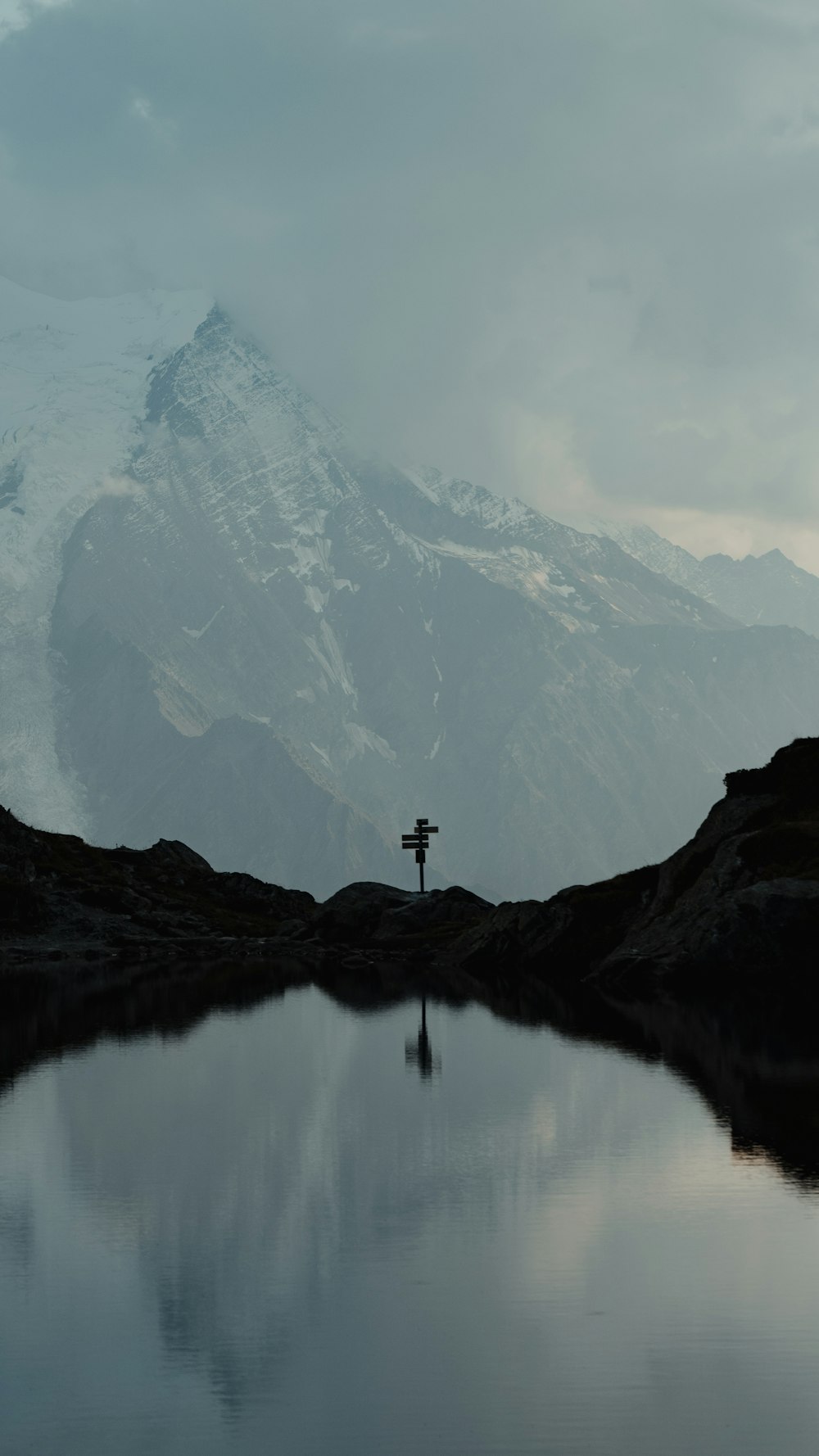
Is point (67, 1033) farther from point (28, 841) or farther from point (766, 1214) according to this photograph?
point (28, 841)

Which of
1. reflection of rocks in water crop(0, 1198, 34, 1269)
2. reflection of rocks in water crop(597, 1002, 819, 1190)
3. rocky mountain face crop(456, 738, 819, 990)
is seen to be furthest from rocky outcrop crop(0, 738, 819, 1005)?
reflection of rocks in water crop(0, 1198, 34, 1269)

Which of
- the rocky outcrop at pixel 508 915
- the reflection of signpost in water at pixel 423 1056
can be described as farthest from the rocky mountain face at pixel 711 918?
the reflection of signpost in water at pixel 423 1056

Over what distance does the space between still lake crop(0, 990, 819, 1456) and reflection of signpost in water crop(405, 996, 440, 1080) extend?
6213mm

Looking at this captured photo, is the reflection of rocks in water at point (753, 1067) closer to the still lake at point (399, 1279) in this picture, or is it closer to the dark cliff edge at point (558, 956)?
the dark cliff edge at point (558, 956)

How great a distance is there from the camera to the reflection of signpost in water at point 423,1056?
46034mm

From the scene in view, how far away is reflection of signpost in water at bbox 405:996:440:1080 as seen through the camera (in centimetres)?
4603

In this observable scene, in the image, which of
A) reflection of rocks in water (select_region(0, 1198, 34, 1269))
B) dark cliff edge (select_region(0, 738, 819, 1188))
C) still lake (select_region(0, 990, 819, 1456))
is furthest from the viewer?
dark cliff edge (select_region(0, 738, 819, 1188))

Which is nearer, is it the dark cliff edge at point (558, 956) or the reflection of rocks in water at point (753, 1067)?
the reflection of rocks in water at point (753, 1067)

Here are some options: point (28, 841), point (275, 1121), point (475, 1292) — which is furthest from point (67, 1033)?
point (28, 841)

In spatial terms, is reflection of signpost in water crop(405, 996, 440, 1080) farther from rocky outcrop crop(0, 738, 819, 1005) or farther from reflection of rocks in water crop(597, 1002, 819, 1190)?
rocky outcrop crop(0, 738, 819, 1005)

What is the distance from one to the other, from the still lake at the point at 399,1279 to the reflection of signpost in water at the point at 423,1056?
6.21m

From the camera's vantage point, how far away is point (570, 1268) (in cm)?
2255

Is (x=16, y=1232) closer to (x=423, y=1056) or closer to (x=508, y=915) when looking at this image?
(x=423, y=1056)

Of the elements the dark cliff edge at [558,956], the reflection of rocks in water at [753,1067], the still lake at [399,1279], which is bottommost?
the still lake at [399,1279]
